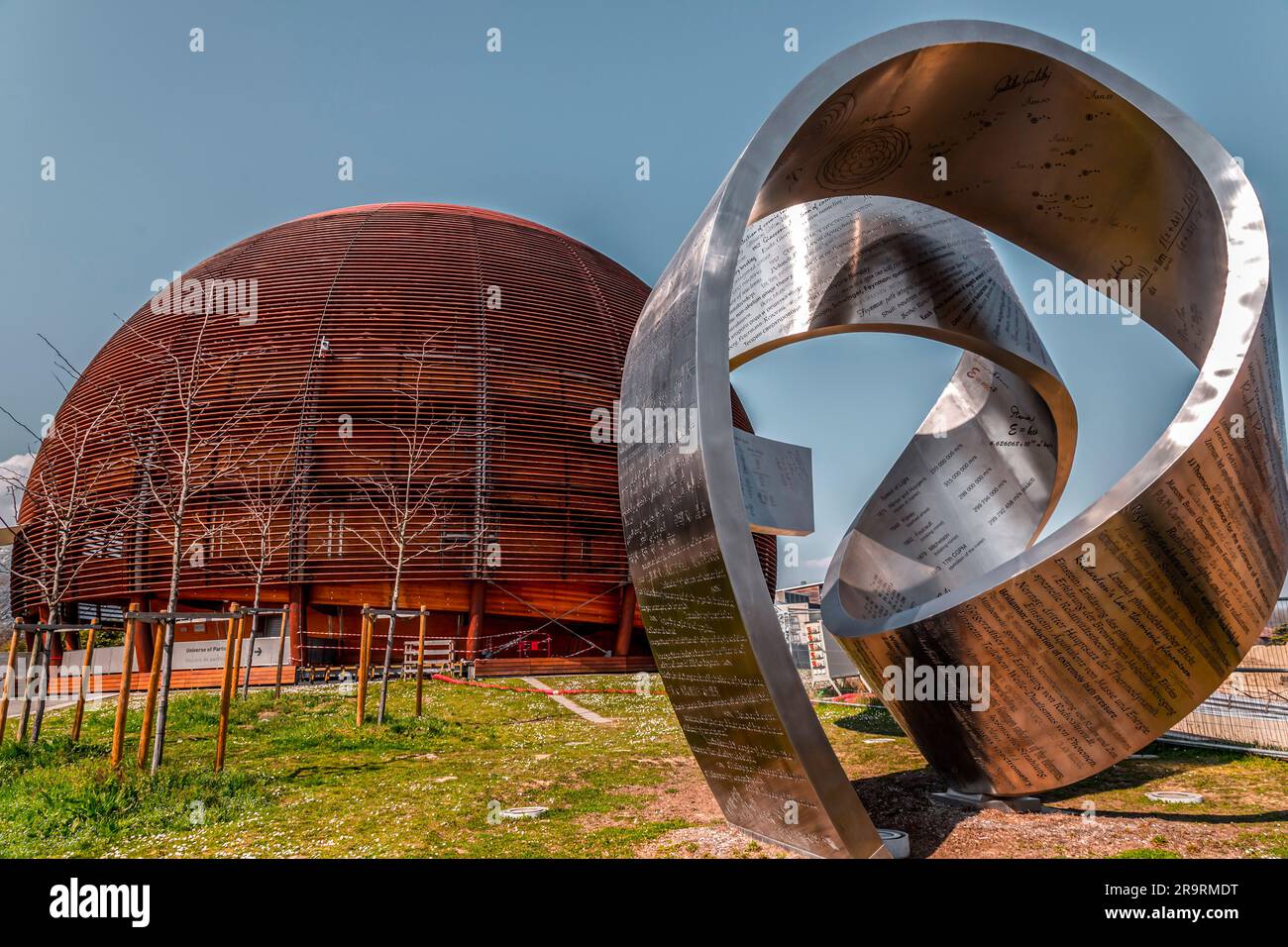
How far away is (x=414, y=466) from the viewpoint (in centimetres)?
2200

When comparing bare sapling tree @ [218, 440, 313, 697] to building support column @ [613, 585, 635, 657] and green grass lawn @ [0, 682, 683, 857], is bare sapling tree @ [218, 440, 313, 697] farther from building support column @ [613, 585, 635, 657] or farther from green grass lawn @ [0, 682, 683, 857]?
green grass lawn @ [0, 682, 683, 857]

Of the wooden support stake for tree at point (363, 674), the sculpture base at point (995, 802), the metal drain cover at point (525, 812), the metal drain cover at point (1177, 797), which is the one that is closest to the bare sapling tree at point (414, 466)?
the wooden support stake for tree at point (363, 674)

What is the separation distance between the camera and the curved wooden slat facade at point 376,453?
22.4m

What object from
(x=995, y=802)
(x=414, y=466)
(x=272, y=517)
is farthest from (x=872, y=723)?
(x=272, y=517)

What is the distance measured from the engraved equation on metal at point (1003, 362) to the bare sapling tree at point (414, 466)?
14.9 meters

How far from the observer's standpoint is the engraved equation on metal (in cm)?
582

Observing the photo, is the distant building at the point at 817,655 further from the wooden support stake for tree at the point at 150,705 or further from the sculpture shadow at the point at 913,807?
the wooden support stake for tree at the point at 150,705

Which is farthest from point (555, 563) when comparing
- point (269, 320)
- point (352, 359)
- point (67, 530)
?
point (67, 530)

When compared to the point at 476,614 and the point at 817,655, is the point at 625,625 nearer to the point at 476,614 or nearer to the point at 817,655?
the point at 476,614

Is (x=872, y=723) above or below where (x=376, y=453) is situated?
below

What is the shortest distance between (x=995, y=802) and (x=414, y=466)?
680 inches

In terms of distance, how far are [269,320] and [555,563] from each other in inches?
424
